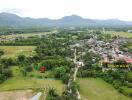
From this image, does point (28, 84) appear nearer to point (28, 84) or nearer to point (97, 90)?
point (28, 84)

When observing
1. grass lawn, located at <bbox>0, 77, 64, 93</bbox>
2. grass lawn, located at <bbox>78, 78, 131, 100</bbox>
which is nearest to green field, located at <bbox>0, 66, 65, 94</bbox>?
grass lawn, located at <bbox>0, 77, 64, 93</bbox>

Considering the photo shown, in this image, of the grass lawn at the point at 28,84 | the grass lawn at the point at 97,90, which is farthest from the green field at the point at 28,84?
the grass lawn at the point at 97,90

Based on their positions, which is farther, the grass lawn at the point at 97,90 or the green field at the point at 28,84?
the green field at the point at 28,84

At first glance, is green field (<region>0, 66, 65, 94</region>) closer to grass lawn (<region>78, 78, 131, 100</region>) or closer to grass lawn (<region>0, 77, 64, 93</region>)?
grass lawn (<region>0, 77, 64, 93</region>)

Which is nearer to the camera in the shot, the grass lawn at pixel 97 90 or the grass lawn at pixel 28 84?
the grass lawn at pixel 97 90

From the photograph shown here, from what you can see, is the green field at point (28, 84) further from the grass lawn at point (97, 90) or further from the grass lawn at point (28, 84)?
the grass lawn at point (97, 90)

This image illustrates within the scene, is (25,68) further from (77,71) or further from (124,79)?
(124,79)

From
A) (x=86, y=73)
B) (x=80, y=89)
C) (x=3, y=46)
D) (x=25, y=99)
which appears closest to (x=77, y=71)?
(x=86, y=73)

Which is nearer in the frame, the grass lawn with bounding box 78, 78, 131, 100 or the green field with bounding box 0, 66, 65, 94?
the grass lawn with bounding box 78, 78, 131, 100
